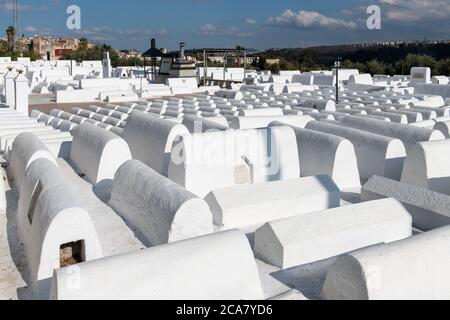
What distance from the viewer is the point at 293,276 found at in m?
5.47

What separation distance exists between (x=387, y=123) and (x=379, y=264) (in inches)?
276

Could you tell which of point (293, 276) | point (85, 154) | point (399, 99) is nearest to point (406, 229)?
point (293, 276)

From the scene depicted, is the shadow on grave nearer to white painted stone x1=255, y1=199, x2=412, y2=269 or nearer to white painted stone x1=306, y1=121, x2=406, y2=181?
white painted stone x1=255, y1=199, x2=412, y2=269

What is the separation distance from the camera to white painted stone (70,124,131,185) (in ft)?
28.9

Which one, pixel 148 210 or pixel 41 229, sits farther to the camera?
pixel 148 210

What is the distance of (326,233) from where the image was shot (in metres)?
5.84

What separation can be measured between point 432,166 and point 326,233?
3.37m

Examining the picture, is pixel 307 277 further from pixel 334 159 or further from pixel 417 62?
pixel 417 62

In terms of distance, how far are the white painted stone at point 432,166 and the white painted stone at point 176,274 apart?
4646 mm

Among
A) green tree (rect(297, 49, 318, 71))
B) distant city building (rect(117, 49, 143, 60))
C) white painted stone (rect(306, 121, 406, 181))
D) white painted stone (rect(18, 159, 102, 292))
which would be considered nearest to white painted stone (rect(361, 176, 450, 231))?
white painted stone (rect(306, 121, 406, 181))

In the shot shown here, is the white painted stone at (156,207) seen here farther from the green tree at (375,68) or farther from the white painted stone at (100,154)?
the green tree at (375,68)

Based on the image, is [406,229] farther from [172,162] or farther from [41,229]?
[41,229]

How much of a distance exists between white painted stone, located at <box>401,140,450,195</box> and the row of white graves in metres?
0.02

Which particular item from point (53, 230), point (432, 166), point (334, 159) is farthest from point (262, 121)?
point (53, 230)
